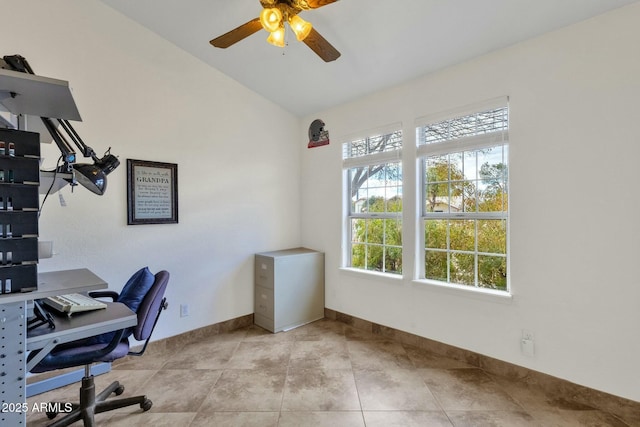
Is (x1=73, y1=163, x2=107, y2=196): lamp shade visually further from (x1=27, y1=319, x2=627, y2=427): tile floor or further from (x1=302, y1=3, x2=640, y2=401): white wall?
(x1=302, y1=3, x2=640, y2=401): white wall

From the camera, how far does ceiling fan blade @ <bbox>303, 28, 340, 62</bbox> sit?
6.26ft

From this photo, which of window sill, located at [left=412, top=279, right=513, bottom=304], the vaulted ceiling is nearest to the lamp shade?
the vaulted ceiling

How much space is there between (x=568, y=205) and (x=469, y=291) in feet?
3.20

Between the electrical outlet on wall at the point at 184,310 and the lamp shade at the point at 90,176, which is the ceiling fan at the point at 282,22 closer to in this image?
the lamp shade at the point at 90,176

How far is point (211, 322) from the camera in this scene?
3189mm

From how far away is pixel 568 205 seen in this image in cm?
209

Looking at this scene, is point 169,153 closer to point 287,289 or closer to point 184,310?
point 184,310

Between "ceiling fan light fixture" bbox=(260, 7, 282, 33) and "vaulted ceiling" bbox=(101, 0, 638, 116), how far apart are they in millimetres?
587

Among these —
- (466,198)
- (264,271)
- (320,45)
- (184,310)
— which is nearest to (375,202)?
(466,198)

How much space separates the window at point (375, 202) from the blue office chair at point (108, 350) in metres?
2.17

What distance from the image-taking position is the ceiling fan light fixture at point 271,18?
69.2 inches

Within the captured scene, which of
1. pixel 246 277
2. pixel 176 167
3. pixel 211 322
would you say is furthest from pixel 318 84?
pixel 211 322

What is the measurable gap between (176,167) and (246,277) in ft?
4.71

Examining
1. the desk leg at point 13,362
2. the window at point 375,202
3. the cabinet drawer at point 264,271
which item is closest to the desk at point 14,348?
the desk leg at point 13,362
